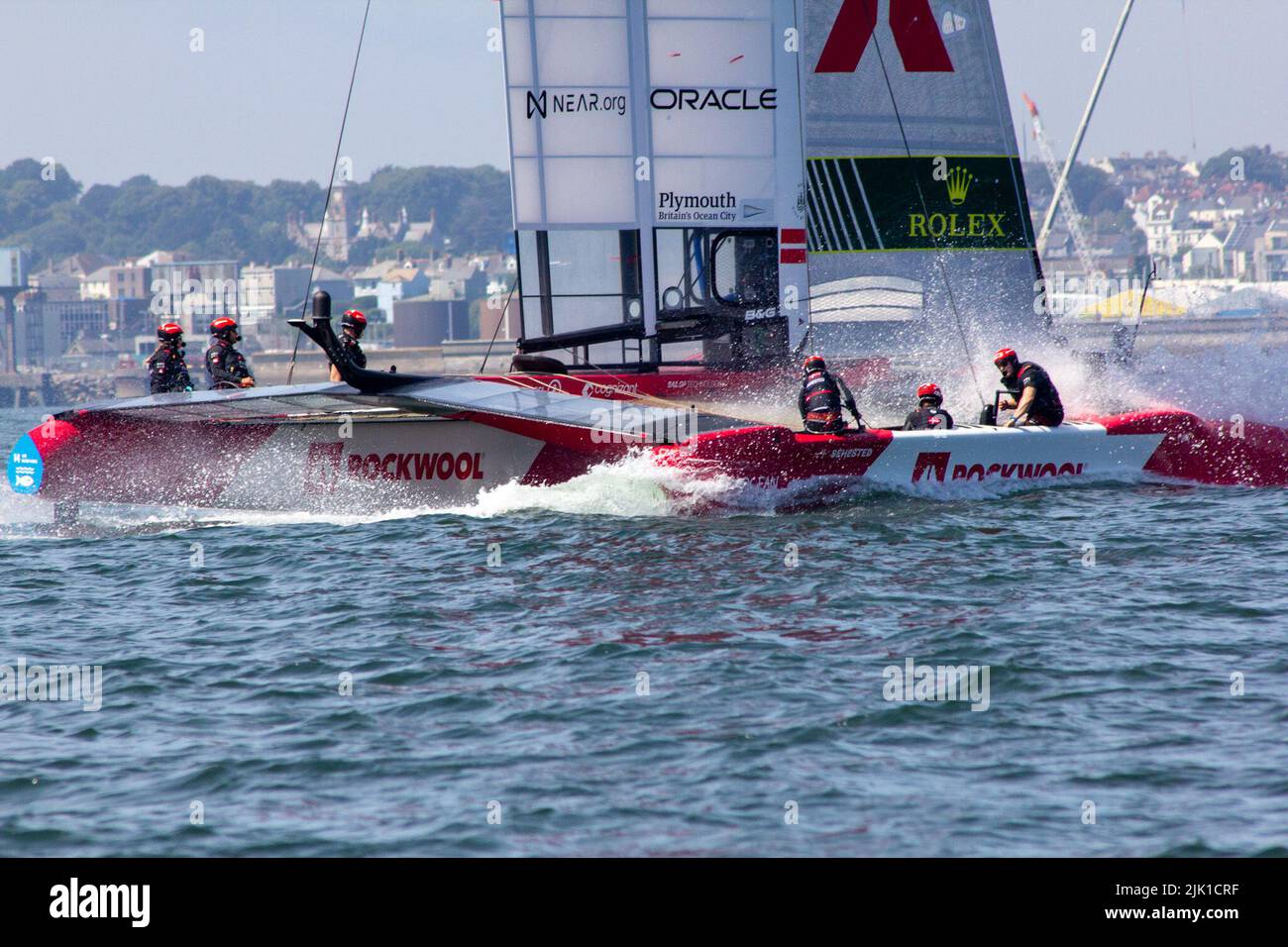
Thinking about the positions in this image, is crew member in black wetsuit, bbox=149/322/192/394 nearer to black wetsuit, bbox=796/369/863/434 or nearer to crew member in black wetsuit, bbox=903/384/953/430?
black wetsuit, bbox=796/369/863/434

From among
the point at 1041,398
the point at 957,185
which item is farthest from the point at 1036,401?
the point at 957,185

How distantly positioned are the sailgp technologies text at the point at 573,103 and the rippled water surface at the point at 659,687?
4292mm

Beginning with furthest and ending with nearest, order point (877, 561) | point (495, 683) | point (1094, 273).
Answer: point (1094, 273) < point (877, 561) < point (495, 683)

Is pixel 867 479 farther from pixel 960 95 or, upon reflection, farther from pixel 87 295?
pixel 87 295

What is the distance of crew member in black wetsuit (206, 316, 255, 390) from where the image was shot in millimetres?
13039

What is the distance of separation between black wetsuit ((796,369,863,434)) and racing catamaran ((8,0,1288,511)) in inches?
8.8

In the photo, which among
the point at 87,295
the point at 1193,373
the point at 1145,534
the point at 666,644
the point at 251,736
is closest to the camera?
the point at 251,736

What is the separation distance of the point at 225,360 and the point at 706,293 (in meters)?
4.68

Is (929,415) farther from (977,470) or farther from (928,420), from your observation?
(977,470)

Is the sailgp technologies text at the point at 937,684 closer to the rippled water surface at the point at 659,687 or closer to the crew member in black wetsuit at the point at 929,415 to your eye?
the rippled water surface at the point at 659,687

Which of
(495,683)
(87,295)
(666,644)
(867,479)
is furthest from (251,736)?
(87,295)
